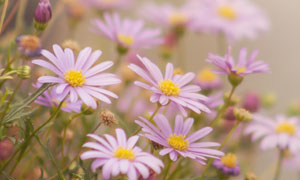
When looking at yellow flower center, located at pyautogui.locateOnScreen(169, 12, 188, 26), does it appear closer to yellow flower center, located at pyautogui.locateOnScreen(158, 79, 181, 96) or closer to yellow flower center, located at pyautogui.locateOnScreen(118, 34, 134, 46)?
yellow flower center, located at pyautogui.locateOnScreen(118, 34, 134, 46)

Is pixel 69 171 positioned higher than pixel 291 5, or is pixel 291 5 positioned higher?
pixel 291 5

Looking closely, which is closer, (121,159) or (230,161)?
(121,159)

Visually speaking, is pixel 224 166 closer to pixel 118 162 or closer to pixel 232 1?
pixel 118 162

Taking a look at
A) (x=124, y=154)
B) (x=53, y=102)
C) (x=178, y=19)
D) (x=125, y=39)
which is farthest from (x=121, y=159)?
(x=178, y=19)

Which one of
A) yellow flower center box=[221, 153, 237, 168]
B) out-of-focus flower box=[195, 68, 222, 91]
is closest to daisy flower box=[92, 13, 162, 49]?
out-of-focus flower box=[195, 68, 222, 91]

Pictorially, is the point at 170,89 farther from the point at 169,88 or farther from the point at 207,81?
the point at 207,81

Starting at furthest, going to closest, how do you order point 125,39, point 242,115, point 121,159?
point 125,39 → point 242,115 → point 121,159

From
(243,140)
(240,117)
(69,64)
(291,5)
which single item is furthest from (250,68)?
(291,5)

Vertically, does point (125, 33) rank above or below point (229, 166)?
above
